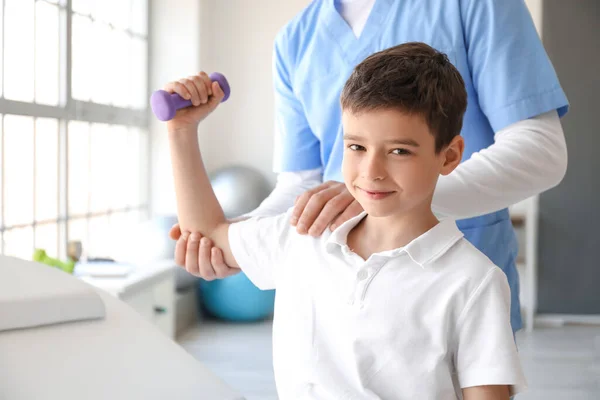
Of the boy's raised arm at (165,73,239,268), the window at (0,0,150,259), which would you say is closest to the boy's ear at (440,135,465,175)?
the boy's raised arm at (165,73,239,268)

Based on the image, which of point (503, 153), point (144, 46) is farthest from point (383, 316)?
point (144, 46)

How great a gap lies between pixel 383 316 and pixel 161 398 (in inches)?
18.6

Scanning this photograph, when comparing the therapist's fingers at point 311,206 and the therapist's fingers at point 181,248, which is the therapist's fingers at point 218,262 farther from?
the therapist's fingers at point 311,206

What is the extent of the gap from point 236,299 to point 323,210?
3.64 meters

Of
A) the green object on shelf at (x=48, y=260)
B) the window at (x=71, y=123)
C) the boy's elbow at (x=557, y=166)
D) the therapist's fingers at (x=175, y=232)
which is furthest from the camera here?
the window at (x=71, y=123)

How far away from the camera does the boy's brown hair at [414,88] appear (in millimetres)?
994

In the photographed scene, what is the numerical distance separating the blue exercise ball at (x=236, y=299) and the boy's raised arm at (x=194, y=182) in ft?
10.9

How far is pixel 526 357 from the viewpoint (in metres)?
4.26

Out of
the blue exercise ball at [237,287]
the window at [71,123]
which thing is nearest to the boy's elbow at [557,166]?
the window at [71,123]

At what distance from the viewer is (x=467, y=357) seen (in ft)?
3.15

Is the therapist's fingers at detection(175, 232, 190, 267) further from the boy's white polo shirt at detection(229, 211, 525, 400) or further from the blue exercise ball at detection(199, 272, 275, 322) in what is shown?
the blue exercise ball at detection(199, 272, 275, 322)

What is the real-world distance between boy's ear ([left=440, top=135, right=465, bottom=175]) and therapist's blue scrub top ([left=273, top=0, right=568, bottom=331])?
0.20 meters

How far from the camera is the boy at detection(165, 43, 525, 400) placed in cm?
96

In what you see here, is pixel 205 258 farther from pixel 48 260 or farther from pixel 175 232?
pixel 48 260
